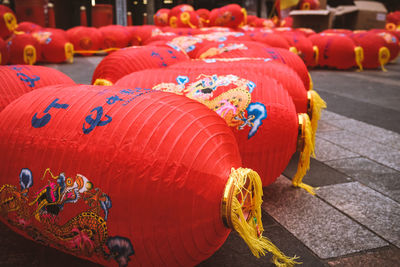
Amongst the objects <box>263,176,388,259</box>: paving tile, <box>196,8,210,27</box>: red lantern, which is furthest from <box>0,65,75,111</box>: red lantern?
<box>196,8,210,27</box>: red lantern

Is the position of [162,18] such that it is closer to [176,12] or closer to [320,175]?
[176,12]

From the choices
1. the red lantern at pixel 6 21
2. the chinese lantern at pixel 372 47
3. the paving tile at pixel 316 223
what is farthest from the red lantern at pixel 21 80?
the chinese lantern at pixel 372 47

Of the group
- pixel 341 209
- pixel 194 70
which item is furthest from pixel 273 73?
pixel 341 209

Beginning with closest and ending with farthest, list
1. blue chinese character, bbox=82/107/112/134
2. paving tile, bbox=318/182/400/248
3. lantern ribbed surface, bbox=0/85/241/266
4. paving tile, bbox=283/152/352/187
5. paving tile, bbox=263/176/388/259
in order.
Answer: lantern ribbed surface, bbox=0/85/241/266 → blue chinese character, bbox=82/107/112/134 → paving tile, bbox=263/176/388/259 → paving tile, bbox=318/182/400/248 → paving tile, bbox=283/152/352/187

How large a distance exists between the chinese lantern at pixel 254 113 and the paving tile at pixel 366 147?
1019 millimetres

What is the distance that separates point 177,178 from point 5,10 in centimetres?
637

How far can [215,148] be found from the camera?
126 centimetres

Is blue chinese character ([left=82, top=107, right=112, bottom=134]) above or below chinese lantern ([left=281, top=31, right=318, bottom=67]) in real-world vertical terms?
above

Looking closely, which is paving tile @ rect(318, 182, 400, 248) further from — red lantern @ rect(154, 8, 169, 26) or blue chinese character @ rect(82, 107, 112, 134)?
red lantern @ rect(154, 8, 169, 26)

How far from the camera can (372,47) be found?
6.97 metres

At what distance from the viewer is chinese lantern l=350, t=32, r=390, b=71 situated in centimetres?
694

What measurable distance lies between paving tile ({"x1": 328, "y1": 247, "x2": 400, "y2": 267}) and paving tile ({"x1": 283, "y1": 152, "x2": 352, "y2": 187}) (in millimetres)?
700

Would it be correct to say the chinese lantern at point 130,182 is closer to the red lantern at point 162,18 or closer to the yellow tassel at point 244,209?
the yellow tassel at point 244,209

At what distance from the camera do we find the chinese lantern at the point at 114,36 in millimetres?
9414
